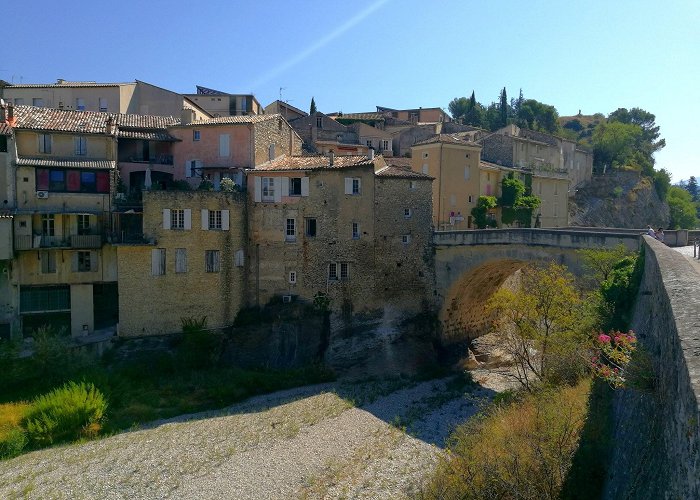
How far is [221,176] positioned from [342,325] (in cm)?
1163

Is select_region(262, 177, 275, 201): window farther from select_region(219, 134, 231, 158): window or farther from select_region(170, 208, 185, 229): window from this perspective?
select_region(170, 208, 185, 229): window

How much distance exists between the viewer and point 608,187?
232ft

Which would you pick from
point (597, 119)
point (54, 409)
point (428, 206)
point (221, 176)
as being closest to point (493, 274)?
point (428, 206)

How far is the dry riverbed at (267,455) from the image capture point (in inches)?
780

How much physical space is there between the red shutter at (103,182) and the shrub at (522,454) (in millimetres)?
23896

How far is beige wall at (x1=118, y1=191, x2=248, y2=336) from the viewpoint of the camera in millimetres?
32094

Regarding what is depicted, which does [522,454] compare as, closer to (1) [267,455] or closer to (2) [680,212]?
(1) [267,455]

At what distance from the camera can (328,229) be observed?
34.0 m

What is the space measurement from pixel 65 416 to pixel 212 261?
452 inches

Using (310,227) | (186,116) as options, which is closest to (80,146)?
(186,116)

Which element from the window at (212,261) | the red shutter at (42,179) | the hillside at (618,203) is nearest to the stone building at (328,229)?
the window at (212,261)

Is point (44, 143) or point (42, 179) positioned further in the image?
point (44, 143)

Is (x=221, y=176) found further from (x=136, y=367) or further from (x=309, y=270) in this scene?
(x=136, y=367)

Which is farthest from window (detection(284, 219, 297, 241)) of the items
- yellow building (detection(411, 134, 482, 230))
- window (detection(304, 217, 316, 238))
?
yellow building (detection(411, 134, 482, 230))
